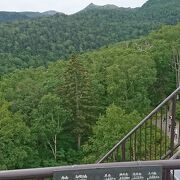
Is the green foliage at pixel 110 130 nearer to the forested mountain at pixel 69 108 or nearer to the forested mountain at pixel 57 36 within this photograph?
the forested mountain at pixel 69 108

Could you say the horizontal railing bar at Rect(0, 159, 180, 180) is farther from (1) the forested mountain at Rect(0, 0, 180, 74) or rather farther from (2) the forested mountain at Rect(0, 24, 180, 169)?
(1) the forested mountain at Rect(0, 0, 180, 74)

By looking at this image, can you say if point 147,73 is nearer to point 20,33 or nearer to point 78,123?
point 78,123

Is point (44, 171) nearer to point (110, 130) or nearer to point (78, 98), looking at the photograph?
point (110, 130)

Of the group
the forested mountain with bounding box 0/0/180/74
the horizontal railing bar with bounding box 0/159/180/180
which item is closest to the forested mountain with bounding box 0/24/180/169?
the forested mountain with bounding box 0/0/180/74

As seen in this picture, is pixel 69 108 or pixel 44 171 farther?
pixel 69 108

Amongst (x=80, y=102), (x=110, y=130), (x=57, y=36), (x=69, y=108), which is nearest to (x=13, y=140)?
(x=69, y=108)

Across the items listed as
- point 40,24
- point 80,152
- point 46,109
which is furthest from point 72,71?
point 40,24

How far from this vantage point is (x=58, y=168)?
280 cm

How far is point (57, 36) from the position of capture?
96938mm

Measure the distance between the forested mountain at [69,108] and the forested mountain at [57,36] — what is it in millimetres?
26258

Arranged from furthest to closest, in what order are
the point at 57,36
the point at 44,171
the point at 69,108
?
1. the point at 57,36
2. the point at 69,108
3. the point at 44,171

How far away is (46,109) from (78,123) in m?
2.89

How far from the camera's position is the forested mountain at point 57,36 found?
264 feet

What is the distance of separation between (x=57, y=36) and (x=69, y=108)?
188ft
